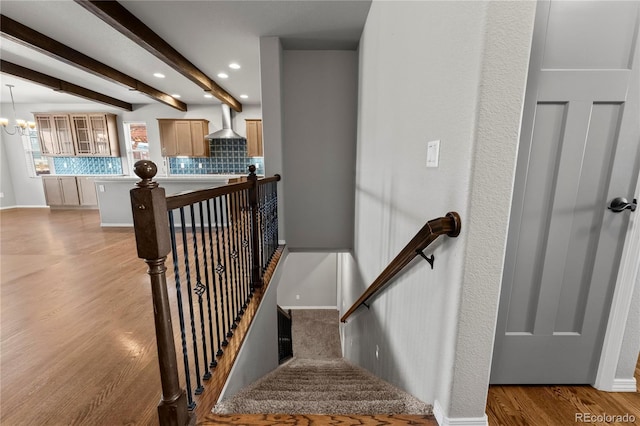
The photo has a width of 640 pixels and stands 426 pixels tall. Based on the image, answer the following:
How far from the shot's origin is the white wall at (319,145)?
3.35 metres

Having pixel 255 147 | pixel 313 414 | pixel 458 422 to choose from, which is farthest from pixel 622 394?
pixel 255 147

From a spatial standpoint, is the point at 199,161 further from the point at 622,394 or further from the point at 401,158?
the point at 622,394

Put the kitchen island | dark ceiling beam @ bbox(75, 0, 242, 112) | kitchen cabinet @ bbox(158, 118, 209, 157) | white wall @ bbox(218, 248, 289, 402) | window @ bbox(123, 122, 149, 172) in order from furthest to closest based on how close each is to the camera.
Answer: window @ bbox(123, 122, 149, 172)
kitchen cabinet @ bbox(158, 118, 209, 157)
the kitchen island
dark ceiling beam @ bbox(75, 0, 242, 112)
white wall @ bbox(218, 248, 289, 402)

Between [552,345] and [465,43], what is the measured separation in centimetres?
157

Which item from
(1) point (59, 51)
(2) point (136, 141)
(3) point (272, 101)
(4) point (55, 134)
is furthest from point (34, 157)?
(3) point (272, 101)

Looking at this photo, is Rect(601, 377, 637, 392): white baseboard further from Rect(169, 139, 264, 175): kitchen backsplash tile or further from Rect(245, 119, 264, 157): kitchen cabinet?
Rect(169, 139, 264, 175): kitchen backsplash tile

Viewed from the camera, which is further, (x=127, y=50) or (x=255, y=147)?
(x=255, y=147)

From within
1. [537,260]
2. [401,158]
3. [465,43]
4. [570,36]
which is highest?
[570,36]

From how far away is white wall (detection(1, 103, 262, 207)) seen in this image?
6648mm

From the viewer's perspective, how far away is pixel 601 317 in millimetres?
1352

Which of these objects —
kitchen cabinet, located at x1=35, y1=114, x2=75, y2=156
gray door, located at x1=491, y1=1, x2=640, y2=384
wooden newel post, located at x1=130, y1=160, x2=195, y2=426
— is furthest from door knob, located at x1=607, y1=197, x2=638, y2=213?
kitchen cabinet, located at x1=35, y1=114, x2=75, y2=156

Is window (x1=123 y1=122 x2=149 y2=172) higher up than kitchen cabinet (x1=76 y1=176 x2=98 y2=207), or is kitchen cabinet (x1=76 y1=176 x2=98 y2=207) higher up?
window (x1=123 y1=122 x2=149 y2=172)

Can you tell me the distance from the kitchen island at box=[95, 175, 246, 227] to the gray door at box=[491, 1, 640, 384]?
4177mm

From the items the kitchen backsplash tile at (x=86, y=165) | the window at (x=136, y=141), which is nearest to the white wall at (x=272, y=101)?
the window at (x=136, y=141)
